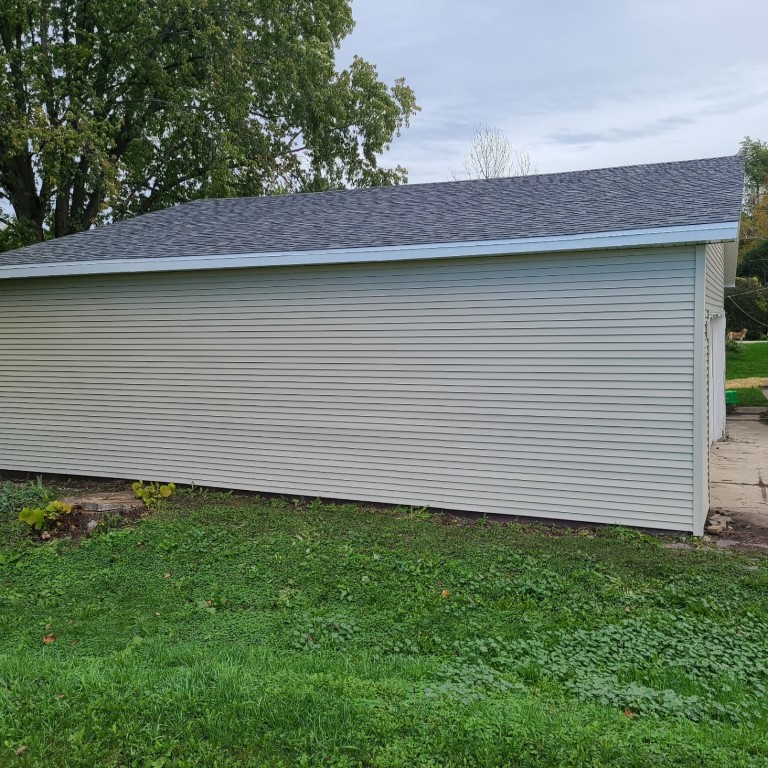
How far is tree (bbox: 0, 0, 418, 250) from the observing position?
15273 millimetres

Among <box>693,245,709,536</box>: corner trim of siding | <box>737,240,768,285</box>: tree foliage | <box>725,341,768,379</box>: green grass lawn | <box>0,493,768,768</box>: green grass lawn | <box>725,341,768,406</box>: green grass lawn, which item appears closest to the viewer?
<box>0,493,768,768</box>: green grass lawn

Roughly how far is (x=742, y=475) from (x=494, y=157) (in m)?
22.1

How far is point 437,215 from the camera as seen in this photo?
328 inches

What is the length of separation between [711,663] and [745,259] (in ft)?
111

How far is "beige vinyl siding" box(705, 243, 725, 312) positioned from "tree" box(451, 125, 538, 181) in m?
19.1

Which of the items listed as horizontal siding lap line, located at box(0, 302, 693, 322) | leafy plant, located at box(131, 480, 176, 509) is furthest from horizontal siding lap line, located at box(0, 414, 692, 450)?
horizontal siding lap line, located at box(0, 302, 693, 322)

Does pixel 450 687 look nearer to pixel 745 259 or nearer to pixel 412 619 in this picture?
pixel 412 619

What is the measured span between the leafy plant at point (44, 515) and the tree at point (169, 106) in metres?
9.71

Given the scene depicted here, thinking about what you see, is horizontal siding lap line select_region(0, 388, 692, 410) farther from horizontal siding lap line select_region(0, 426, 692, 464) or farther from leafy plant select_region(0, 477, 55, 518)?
leafy plant select_region(0, 477, 55, 518)

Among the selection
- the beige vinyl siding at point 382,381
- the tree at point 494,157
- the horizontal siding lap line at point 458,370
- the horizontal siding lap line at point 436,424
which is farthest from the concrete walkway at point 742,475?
Answer: the tree at point 494,157

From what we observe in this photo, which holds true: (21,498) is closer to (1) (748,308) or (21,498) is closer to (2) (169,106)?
(2) (169,106)

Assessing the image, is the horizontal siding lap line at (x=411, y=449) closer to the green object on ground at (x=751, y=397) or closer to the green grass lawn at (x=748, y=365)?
the green object on ground at (x=751, y=397)

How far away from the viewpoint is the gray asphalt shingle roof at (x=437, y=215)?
6.81 metres

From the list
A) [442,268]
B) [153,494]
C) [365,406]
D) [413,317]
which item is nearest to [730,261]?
[442,268]
